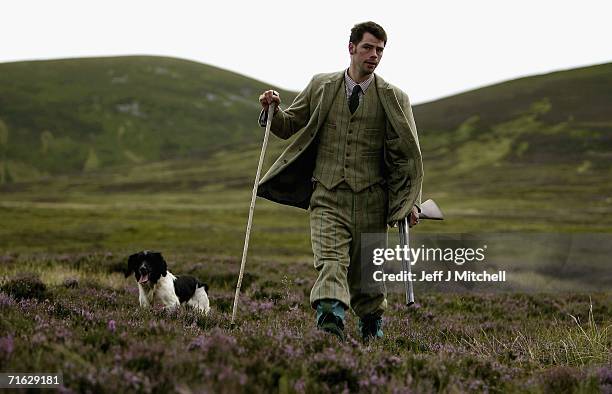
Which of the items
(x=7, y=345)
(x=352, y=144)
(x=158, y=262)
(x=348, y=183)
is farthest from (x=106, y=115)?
(x=7, y=345)

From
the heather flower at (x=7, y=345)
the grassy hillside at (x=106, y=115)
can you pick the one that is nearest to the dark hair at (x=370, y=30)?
the heather flower at (x=7, y=345)

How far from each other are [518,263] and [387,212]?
1621 centimetres

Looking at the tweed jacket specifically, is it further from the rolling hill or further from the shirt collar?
the rolling hill

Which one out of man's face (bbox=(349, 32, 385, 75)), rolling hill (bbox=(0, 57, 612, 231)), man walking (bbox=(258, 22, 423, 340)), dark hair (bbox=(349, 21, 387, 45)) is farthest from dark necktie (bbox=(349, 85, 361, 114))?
rolling hill (bbox=(0, 57, 612, 231))

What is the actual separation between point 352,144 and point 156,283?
3769 mm

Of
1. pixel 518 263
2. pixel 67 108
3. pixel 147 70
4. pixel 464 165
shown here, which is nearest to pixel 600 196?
pixel 464 165

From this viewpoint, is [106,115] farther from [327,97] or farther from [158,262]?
[327,97]

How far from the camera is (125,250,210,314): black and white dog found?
854 cm

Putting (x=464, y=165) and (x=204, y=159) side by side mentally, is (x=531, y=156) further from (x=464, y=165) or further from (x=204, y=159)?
(x=204, y=159)

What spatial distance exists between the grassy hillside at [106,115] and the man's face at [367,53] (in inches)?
5219

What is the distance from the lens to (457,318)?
31.5 ft

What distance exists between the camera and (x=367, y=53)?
6215mm

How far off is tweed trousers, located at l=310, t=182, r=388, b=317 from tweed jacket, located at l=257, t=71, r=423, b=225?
242mm

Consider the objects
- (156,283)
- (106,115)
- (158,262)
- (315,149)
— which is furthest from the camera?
(106,115)
